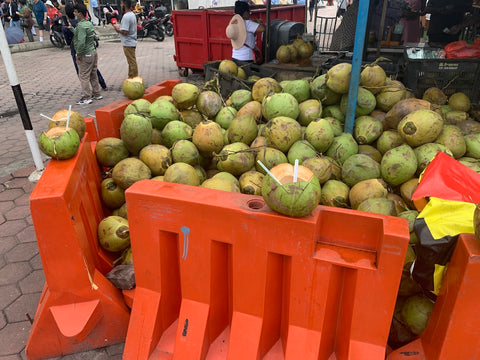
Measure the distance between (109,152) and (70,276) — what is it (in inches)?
43.5

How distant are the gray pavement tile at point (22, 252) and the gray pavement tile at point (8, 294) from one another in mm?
369

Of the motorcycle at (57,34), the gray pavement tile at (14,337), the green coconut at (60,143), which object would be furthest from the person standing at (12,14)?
the gray pavement tile at (14,337)

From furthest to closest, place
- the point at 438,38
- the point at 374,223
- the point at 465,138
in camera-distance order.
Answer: the point at 438,38 → the point at 465,138 → the point at 374,223

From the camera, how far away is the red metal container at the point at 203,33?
8.73 meters

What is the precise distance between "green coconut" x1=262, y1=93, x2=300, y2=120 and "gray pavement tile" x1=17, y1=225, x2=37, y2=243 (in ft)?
8.53

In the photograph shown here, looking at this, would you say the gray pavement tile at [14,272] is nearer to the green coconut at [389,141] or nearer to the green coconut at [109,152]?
the green coconut at [109,152]

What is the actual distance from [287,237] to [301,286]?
0.25m

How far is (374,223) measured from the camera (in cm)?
158

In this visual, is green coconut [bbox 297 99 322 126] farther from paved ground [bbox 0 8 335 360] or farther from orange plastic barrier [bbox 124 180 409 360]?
paved ground [bbox 0 8 335 360]

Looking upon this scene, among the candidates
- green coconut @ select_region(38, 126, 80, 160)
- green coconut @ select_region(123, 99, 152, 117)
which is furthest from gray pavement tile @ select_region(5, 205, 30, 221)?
green coconut @ select_region(38, 126, 80, 160)

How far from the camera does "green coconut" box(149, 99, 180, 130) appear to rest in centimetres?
307

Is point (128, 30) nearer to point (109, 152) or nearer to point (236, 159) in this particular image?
point (109, 152)

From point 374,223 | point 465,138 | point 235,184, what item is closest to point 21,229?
point 235,184

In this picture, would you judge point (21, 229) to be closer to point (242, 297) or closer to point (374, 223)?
point (242, 297)
